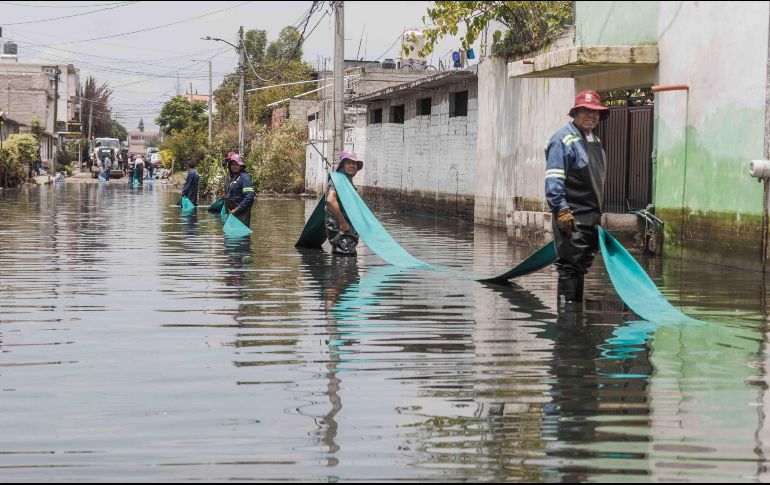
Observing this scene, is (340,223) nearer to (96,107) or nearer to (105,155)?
(105,155)

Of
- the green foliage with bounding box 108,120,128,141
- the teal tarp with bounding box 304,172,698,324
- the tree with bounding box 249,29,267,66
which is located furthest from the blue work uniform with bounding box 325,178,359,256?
the green foliage with bounding box 108,120,128,141

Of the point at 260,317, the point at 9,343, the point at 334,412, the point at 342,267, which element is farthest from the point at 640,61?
the point at 334,412

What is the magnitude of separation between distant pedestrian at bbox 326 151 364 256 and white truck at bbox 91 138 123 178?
65.3m

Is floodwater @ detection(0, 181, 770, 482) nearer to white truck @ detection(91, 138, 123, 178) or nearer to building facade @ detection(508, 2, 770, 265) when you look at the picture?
building facade @ detection(508, 2, 770, 265)

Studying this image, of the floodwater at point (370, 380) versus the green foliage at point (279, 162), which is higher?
the green foliage at point (279, 162)

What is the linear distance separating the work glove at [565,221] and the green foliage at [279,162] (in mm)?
42696

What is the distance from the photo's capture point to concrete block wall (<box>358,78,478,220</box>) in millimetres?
31828

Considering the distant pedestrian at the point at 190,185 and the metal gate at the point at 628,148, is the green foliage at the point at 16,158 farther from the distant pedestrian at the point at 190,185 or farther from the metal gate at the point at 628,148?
the metal gate at the point at 628,148

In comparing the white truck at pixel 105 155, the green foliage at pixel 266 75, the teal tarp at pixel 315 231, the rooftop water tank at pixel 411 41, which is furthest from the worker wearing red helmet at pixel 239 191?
the white truck at pixel 105 155

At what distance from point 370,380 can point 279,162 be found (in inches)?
1867

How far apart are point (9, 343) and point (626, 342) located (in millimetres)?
4541

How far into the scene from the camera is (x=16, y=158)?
5438 cm

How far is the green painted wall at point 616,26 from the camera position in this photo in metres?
19.4

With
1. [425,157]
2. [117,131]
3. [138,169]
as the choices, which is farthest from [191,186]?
[117,131]
